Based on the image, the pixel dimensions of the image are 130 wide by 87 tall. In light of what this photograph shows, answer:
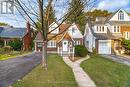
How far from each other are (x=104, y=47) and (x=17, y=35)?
20333mm

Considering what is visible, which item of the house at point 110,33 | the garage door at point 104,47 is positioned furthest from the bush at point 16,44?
the garage door at point 104,47

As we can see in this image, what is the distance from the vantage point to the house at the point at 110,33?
183 ft

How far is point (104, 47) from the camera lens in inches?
2200

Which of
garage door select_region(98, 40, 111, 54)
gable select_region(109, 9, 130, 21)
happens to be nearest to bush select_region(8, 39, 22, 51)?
garage door select_region(98, 40, 111, 54)

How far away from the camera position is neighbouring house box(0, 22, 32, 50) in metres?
66.2

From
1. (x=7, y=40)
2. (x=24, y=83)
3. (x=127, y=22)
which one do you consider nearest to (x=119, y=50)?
(x=127, y=22)

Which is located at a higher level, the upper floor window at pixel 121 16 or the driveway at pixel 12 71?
the upper floor window at pixel 121 16

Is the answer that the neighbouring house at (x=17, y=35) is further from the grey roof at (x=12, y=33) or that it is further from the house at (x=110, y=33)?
the house at (x=110, y=33)

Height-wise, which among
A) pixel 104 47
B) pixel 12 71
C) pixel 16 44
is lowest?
pixel 12 71

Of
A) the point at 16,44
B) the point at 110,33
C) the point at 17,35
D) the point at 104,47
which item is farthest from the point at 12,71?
→ the point at 17,35

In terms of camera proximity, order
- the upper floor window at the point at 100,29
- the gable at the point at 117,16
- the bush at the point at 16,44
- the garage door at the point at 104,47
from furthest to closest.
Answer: the bush at the point at 16,44 < the gable at the point at 117,16 < the upper floor window at the point at 100,29 < the garage door at the point at 104,47

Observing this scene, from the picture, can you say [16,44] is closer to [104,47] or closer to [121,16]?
[104,47]

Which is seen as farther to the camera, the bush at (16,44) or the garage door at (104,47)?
the bush at (16,44)

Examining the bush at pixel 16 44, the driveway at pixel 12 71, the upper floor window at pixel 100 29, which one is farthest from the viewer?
the bush at pixel 16 44
